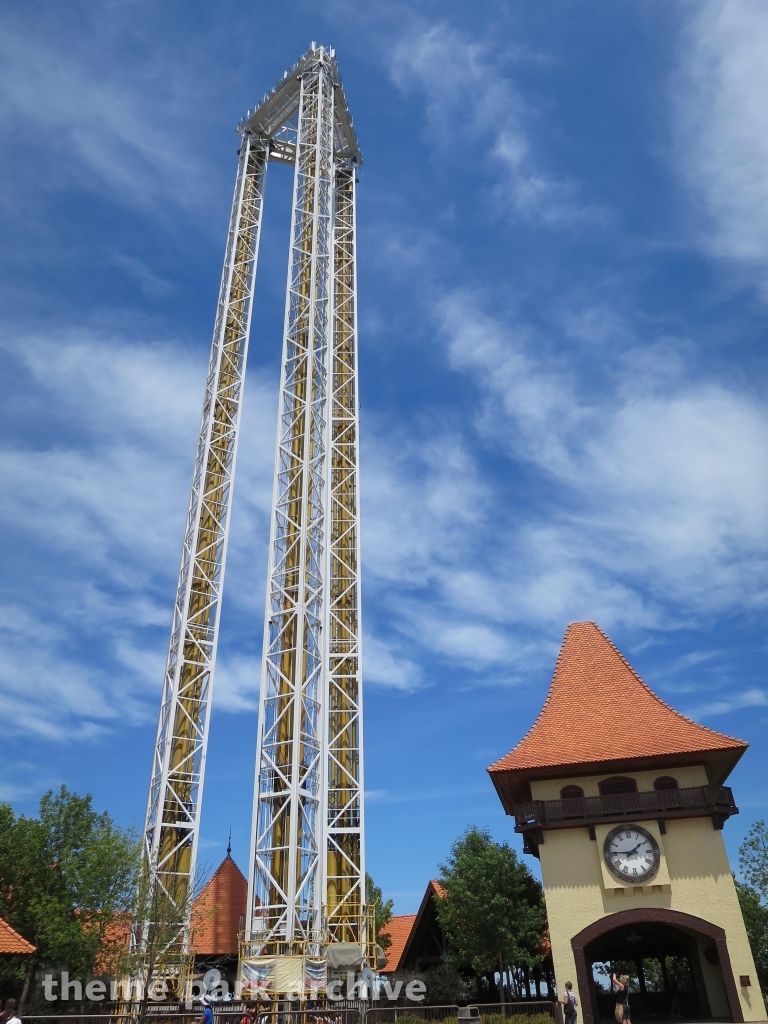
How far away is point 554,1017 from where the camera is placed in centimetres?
1867

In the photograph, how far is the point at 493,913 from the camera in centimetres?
2730

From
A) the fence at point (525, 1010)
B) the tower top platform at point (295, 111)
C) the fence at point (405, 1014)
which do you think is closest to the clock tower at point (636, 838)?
the fence at point (525, 1010)

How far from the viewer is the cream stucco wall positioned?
20.8 metres

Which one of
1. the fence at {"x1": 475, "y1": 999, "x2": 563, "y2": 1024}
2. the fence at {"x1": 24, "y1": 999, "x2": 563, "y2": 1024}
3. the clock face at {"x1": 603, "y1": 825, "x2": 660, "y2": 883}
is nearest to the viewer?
the fence at {"x1": 24, "y1": 999, "x2": 563, "y2": 1024}

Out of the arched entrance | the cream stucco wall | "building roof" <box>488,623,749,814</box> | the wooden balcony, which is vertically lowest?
the arched entrance

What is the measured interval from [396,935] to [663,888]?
69.7 feet

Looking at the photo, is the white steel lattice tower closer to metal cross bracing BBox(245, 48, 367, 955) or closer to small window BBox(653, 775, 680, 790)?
metal cross bracing BBox(245, 48, 367, 955)

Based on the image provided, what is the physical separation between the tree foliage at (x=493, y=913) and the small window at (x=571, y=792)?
657cm

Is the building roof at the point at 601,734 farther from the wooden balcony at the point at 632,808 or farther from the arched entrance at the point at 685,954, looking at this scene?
the arched entrance at the point at 685,954

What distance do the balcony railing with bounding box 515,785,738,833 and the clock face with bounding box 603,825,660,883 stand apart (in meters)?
0.44

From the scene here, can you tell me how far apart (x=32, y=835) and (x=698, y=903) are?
24585mm

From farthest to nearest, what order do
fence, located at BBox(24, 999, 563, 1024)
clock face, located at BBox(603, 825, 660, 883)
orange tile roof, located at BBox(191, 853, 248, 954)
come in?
orange tile roof, located at BBox(191, 853, 248, 954), clock face, located at BBox(603, 825, 660, 883), fence, located at BBox(24, 999, 563, 1024)

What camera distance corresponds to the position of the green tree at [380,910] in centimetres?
3606

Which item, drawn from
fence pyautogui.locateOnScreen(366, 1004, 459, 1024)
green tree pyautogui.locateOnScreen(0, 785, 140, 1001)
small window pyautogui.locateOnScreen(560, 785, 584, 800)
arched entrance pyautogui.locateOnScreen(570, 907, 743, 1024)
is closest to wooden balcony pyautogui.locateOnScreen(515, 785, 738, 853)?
small window pyautogui.locateOnScreen(560, 785, 584, 800)
